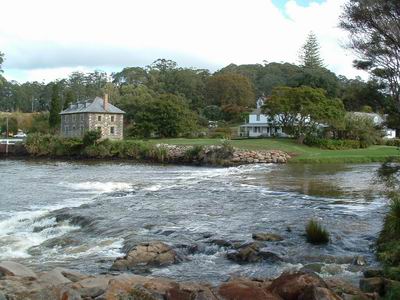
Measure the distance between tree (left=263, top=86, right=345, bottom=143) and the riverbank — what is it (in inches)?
2128

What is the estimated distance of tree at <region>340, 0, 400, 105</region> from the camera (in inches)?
602

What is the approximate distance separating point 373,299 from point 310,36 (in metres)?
125

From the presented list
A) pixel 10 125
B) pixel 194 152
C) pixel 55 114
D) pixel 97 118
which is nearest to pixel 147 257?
pixel 194 152

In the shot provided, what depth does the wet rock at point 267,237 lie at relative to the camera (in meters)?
14.5

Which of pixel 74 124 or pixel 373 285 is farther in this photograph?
pixel 74 124

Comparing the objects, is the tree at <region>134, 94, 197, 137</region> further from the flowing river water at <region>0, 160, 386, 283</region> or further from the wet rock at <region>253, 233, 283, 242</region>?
the wet rock at <region>253, 233, 283, 242</region>

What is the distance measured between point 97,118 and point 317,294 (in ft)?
231

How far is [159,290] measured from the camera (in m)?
8.18

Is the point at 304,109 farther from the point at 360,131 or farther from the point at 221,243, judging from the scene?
the point at 221,243

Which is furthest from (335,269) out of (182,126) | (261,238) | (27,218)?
(182,126)

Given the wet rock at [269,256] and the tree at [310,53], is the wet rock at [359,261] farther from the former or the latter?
the tree at [310,53]

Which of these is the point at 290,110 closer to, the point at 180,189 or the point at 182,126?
the point at 182,126

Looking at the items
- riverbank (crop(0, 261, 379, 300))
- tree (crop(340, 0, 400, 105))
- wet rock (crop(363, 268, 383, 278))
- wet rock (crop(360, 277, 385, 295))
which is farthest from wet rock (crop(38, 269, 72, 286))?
tree (crop(340, 0, 400, 105))

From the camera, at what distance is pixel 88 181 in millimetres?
33438
